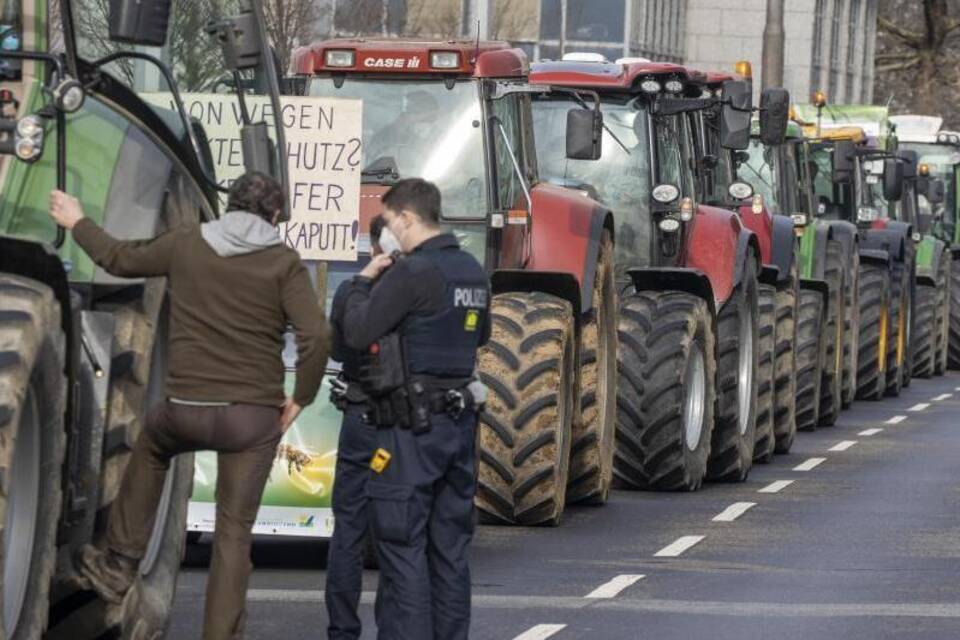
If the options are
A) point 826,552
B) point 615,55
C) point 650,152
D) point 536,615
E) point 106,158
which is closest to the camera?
point 106,158

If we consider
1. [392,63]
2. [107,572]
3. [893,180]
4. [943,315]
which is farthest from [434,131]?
[943,315]

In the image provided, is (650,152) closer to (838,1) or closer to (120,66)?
(120,66)

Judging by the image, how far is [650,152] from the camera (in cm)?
1831

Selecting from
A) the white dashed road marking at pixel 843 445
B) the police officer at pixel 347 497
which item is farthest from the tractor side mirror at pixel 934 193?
the police officer at pixel 347 497

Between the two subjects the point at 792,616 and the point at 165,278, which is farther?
the point at 792,616

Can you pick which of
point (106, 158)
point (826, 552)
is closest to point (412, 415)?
point (106, 158)

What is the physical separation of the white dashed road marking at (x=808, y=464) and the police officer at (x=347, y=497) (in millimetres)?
10170

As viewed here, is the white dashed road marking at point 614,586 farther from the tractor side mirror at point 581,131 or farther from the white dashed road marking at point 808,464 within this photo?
the white dashed road marking at point 808,464

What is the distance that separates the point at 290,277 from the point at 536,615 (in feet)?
9.23

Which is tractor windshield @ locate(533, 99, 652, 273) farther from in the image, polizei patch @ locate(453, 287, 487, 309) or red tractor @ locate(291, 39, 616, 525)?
polizei patch @ locate(453, 287, 487, 309)

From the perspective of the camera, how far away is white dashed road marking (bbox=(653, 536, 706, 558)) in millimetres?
14032

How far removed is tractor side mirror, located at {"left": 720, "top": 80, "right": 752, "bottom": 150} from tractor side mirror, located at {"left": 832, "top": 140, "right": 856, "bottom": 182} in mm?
8510

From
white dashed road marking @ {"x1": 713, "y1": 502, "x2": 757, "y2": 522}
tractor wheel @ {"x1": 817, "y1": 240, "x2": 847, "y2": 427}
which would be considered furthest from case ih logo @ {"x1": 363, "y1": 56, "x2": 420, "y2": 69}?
tractor wheel @ {"x1": 817, "y1": 240, "x2": 847, "y2": 427}

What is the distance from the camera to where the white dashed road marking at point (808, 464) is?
19925 mm
